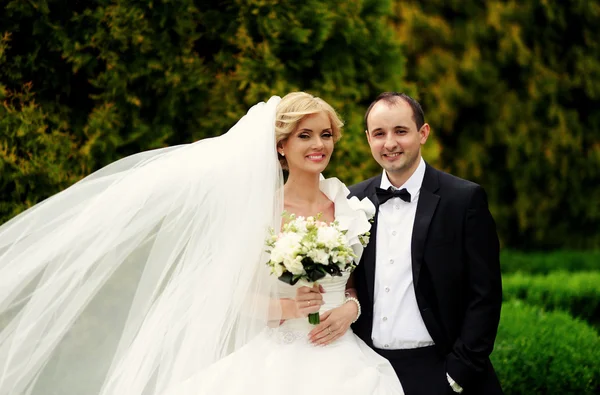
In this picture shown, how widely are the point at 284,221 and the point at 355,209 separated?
1.29 ft

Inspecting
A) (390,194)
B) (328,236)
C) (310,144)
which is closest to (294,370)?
(328,236)

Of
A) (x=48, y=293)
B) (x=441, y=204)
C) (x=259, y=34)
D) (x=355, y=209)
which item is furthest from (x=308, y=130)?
(x=259, y=34)

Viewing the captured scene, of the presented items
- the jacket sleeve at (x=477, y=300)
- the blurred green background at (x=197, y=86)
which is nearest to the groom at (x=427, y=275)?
the jacket sleeve at (x=477, y=300)

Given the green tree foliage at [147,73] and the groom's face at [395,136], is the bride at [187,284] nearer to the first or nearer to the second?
the groom's face at [395,136]

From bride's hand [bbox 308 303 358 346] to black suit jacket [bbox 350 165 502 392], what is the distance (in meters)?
0.13

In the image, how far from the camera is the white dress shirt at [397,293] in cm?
393

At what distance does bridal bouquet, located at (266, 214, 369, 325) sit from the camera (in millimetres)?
3510

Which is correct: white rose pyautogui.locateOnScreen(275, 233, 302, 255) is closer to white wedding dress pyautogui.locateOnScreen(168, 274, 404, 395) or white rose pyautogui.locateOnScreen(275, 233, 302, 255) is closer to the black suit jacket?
white wedding dress pyautogui.locateOnScreen(168, 274, 404, 395)

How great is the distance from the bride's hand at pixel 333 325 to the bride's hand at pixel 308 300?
13cm

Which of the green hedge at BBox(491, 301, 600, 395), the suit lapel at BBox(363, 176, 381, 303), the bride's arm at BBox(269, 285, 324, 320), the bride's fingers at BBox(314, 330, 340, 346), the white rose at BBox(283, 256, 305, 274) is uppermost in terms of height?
the white rose at BBox(283, 256, 305, 274)

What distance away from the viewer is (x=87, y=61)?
210 inches

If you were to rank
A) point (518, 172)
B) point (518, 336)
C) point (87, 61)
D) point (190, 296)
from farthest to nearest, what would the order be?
point (518, 172) → point (518, 336) → point (87, 61) → point (190, 296)

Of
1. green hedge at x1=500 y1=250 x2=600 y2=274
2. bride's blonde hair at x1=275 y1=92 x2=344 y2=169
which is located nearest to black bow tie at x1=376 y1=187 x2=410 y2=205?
bride's blonde hair at x1=275 y1=92 x2=344 y2=169

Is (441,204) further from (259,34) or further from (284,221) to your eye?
(259,34)
